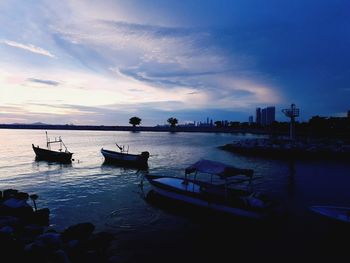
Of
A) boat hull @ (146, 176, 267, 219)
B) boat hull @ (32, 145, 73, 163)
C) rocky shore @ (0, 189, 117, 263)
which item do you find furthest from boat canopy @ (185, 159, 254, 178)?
boat hull @ (32, 145, 73, 163)

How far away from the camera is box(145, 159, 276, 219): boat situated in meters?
18.9

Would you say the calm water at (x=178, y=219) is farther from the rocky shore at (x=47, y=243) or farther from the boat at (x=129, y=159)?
the boat at (x=129, y=159)

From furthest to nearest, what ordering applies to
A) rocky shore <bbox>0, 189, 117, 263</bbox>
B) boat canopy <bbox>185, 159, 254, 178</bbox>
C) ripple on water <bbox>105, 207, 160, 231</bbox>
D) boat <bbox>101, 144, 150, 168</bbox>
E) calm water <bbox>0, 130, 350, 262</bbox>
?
boat <bbox>101, 144, 150, 168</bbox>
boat canopy <bbox>185, 159, 254, 178</bbox>
ripple on water <bbox>105, 207, 160, 231</bbox>
calm water <bbox>0, 130, 350, 262</bbox>
rocky shore <bbox>0, 189, 117, 263</bbox>

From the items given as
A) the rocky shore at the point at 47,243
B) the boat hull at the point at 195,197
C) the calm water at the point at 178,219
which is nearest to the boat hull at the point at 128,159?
the calm water at the point at 178,219

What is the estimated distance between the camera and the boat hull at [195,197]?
750 inches

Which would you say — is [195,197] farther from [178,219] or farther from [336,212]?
[336,212]

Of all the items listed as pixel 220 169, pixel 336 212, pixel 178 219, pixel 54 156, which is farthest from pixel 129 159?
pixel 336 212

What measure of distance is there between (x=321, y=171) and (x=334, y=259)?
1235 inches

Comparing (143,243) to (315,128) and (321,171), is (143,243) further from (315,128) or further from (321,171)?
(315,128)

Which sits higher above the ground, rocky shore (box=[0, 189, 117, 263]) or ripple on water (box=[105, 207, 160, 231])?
rocky shore (box=[0, 189, 117, 263])

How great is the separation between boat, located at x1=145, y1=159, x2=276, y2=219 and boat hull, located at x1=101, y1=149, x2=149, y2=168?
21.6 metres

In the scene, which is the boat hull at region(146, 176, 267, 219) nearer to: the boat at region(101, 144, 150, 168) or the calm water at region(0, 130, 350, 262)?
the calm water at region(0, 130, 350, 262)

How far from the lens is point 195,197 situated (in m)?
21.5

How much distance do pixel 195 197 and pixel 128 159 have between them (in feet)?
92.2
